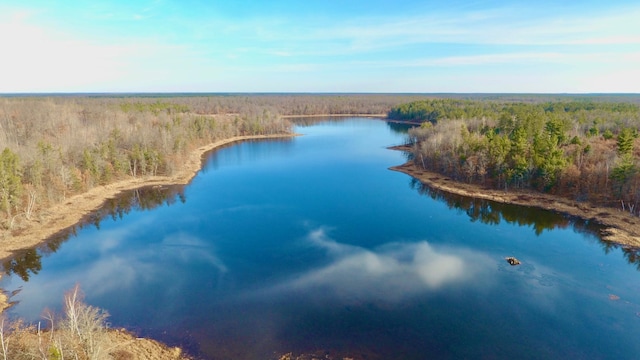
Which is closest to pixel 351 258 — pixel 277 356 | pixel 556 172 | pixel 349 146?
pixel 277 356

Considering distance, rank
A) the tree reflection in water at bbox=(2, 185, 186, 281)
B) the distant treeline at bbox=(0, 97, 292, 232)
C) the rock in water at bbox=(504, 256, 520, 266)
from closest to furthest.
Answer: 1. the tree reflection in water at bbox=(2, 185, 186, 281)
2. the rock in water at bbox=(504, 256, 520, 266)
3. the distant treeline at bbox=(0, 97, 292, 232)

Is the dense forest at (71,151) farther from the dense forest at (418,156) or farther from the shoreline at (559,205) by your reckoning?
the shoreline at (559,205)

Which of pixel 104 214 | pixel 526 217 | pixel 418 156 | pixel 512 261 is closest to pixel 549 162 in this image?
pixel 526 217

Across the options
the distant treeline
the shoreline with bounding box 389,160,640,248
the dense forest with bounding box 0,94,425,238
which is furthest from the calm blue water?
the distant treeline

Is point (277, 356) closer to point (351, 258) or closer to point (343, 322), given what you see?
point (343, 322)

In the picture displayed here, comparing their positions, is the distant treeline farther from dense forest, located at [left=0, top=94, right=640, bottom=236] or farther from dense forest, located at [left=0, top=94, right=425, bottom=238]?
dense forest, located at [left=0, top=94, right=640, bottom=236]

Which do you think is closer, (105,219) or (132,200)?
(105,219)
